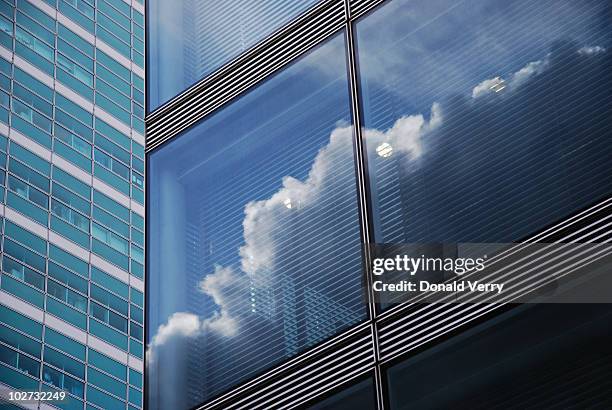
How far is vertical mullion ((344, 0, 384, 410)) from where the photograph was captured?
9.18m

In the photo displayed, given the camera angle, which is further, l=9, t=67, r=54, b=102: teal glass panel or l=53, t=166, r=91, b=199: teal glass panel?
l=53, t=166, r=91, b=199: teal glass panel

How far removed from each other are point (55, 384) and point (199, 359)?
37838 millimetres

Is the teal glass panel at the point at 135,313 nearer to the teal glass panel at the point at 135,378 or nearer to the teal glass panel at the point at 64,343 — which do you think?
the teal glass panel at the point at 135,378

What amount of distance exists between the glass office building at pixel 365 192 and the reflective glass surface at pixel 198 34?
0.03 metres

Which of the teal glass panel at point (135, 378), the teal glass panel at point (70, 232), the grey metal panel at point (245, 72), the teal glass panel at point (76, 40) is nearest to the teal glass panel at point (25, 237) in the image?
the teal glass panel at point (70, 232)

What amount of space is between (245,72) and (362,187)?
7.84 ft

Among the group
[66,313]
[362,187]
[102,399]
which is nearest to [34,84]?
[66,313]

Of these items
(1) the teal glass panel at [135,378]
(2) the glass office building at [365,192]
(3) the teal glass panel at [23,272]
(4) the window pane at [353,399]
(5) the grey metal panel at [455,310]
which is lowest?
(4) the window pane at [353,399]

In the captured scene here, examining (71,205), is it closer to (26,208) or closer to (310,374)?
(26,208)

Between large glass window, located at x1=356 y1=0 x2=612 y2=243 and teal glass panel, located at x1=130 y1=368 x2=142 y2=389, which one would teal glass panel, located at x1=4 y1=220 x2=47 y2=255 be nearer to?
teal glass panel, located at x1=130 y1=368 x2=142 y2=389

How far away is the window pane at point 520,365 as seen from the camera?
788 centimetres

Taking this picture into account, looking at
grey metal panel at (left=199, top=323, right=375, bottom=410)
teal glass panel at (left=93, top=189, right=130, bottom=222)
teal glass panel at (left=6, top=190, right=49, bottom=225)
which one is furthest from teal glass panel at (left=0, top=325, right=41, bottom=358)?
grey metal panel at (left=199, top=323, right=375, bottom=410)

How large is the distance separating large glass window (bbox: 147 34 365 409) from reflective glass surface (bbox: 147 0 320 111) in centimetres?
70

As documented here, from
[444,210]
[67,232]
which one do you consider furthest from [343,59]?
[67,232]
